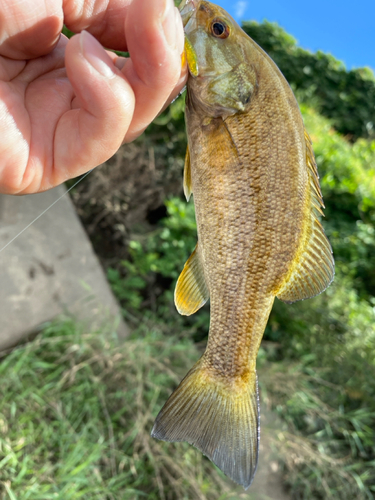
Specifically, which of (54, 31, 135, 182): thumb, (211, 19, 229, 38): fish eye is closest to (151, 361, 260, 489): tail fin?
(54, 31, 135, 182): thumb

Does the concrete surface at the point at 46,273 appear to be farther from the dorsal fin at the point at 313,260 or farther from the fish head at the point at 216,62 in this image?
the fish head at the point at 216,62

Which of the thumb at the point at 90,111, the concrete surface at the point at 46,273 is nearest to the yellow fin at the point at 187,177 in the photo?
the thumb at the point at 90,111

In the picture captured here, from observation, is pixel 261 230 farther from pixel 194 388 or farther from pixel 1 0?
pixel 1 0

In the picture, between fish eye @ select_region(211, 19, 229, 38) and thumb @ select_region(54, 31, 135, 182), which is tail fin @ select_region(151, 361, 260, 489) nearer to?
thumb @ select_region(54, 31, 135, 182)

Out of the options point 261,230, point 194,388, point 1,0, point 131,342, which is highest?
point 1,0

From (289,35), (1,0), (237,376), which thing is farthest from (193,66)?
(289,35)
